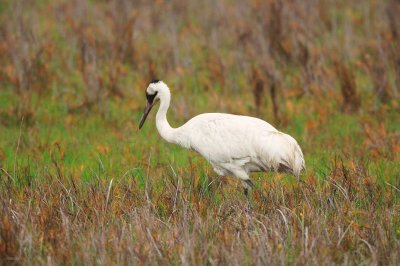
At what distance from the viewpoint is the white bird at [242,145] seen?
673 centimetres

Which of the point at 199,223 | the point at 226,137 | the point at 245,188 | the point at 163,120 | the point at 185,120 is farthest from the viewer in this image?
the point at 185,120

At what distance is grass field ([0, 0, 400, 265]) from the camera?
5.21 m

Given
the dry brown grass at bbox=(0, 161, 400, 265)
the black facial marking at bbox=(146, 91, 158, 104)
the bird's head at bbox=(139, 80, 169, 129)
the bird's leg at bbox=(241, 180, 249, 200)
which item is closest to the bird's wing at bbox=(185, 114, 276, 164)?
the bird's leg at bbox=(241, 180, 249, 200)

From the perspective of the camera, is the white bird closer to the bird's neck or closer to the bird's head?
the bird's neck

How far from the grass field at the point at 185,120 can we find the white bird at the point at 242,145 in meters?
0.15

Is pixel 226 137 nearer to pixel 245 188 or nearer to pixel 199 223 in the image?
pixel 245 188

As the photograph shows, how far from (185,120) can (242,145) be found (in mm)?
2714

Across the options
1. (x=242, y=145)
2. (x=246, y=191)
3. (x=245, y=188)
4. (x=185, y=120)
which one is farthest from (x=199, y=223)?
(x=185, y=120)

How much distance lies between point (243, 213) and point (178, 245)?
79 cm

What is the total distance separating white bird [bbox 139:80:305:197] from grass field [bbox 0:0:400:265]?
15 cm

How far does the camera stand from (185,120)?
31.4 feet

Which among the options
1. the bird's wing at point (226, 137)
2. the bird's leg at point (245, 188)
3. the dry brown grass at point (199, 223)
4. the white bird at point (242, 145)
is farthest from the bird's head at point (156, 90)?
the dry brown grass at point (199, 223)

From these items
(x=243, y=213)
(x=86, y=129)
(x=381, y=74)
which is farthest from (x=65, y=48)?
(x=243, y=213)

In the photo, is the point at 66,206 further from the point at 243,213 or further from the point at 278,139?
the point at 278,139
